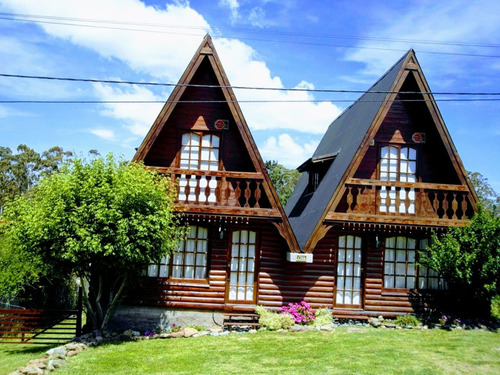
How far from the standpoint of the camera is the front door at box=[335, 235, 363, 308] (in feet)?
A: 52.5

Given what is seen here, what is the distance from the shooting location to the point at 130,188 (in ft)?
40.4

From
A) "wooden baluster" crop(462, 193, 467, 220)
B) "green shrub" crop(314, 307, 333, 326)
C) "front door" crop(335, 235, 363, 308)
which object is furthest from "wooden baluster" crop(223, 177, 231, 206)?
"wooden baluster" crop(462, 193, 467, 220)

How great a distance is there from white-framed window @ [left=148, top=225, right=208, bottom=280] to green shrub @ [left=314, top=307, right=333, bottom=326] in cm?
395

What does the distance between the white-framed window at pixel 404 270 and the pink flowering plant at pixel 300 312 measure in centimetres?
305

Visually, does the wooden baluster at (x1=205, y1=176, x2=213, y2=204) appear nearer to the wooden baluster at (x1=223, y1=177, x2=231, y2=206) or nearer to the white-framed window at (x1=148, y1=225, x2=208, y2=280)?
the wooden baluster at (x1=223, y1=177, x2=231, y2=206)

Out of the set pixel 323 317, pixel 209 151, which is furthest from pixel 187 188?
pixel 323 317

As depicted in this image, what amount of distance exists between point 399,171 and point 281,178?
38007 mm

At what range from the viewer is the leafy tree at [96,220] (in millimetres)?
12227

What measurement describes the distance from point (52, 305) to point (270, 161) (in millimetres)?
33778

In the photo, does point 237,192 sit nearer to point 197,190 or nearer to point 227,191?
point 227,191

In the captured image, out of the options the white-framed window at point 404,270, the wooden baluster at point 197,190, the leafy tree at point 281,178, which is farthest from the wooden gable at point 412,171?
the leafy tree at point 281,178

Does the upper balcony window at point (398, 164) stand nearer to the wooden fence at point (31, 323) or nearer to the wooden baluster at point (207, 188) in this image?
the wooden baluster at point (207, 188)

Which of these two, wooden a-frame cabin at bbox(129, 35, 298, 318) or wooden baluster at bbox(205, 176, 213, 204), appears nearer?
wooden a-frame cabin at bbox(129, 35, 298, 318)

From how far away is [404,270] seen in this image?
16.2m
